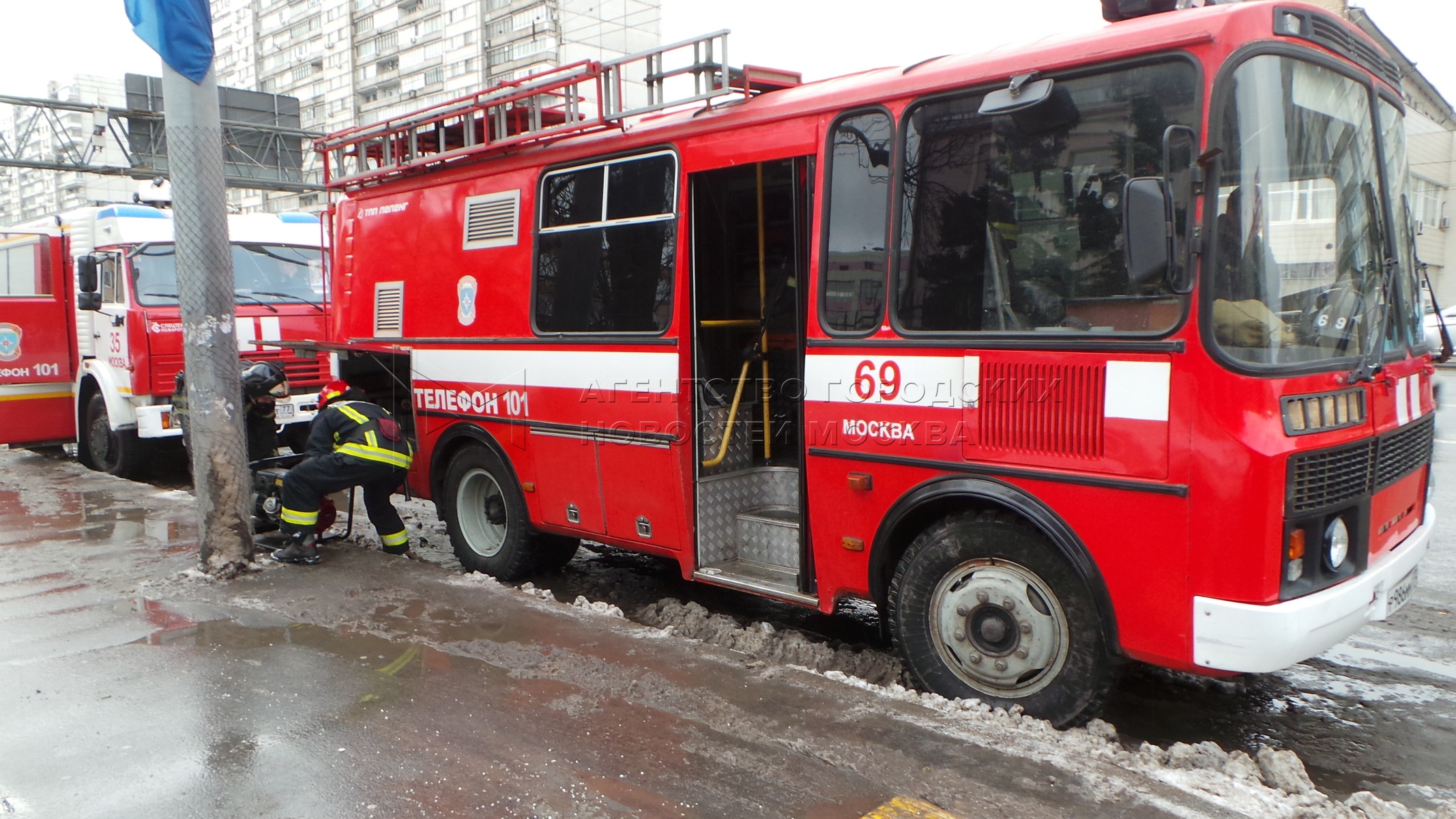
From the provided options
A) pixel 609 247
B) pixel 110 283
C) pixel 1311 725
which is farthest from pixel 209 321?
pixel 1311 725

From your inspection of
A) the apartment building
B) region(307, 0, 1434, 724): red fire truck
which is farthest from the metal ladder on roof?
the apartment building

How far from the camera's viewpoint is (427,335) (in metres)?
6.83

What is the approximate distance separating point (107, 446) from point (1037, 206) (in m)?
10.8

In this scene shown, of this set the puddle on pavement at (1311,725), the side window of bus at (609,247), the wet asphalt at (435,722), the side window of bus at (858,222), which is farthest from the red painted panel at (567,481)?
the puddle on pavement at (1311,725)

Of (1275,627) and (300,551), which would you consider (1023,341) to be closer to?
(1275,627)

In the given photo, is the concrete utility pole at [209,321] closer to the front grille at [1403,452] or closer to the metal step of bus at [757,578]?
the metal step of bus at [757,578]

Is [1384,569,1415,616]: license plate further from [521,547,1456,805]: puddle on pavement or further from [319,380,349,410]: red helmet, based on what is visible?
[319,380,349,410]: red helmet

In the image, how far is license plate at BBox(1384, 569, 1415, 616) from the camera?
3.84 m

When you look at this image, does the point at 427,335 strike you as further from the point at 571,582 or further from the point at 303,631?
the point at 303,631

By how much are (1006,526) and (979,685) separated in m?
0.70

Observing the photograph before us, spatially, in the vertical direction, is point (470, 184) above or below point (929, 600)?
above

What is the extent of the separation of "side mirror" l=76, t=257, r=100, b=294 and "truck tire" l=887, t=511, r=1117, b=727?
30.1ft

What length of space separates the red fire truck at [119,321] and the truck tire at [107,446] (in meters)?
0.02

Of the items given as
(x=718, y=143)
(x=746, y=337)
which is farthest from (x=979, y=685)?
(x=718, y=143)
